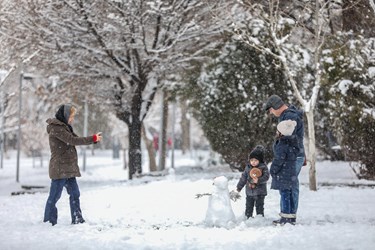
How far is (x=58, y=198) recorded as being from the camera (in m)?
7.84

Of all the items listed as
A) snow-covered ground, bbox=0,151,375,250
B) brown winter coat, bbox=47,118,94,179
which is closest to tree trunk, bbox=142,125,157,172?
snow-covered ground, bbox=0,151,375,250

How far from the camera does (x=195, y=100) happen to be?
17.0m

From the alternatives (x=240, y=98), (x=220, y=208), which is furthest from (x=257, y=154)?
(x=240, y=98)

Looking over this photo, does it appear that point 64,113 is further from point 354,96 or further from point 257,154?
point 354,96

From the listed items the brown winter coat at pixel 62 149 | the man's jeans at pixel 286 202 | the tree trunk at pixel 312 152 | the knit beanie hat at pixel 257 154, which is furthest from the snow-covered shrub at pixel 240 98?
the brown winter coat at pixel 62 149

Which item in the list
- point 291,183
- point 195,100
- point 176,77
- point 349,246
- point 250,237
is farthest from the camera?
point 176,77

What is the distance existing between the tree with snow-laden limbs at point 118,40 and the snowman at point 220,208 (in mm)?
8040

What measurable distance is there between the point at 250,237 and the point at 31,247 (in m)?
2.47

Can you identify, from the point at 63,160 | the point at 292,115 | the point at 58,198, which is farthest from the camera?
the point at 58,198

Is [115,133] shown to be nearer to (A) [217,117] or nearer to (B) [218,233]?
(A) [217,117]

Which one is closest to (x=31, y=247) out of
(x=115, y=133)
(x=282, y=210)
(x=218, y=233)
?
(x=218, y=233)

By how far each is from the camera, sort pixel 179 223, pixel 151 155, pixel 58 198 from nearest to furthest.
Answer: pixel 58 198 → pixel 179 223 → pixel 151 155

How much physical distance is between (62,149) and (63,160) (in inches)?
6.7

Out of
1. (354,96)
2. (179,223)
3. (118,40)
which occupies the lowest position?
(179,223)
